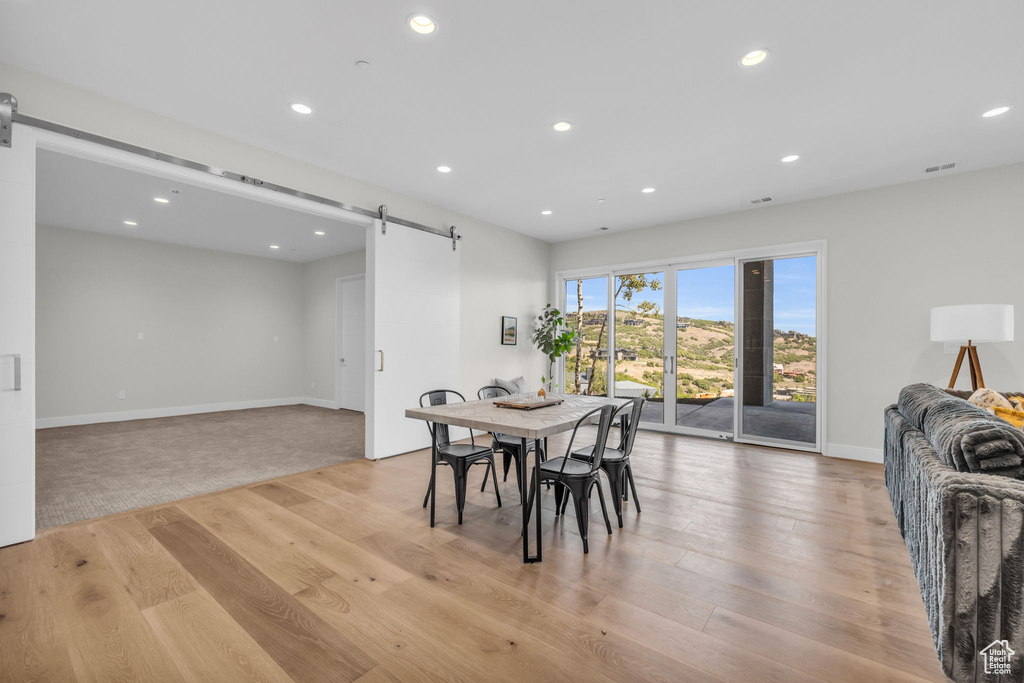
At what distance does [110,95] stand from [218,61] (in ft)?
3.30

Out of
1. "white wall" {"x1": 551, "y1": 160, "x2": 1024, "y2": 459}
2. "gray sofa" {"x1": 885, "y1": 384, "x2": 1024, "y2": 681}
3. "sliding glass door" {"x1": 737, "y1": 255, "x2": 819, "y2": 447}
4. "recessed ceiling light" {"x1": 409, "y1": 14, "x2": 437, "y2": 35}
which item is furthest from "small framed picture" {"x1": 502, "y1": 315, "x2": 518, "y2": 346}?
"gray sofa" {"x1": 885, "y1": 384, "x2": 1024, "y2": 681}

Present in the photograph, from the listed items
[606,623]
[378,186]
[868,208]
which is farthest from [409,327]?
[868,208]

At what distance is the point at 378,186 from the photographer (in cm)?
470

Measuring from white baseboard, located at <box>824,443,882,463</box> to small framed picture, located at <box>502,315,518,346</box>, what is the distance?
13.1 feet

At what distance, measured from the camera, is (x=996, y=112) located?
312cm

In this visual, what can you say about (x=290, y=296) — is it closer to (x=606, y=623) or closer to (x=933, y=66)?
(x=606, y=623)

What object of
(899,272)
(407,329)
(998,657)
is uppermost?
(899,272)

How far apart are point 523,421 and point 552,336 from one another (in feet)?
13.9

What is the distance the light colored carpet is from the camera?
343 centimetres

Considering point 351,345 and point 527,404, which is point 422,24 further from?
point 351,345

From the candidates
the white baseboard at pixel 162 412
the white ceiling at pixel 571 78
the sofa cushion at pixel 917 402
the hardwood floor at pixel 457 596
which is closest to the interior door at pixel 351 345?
the white baseboard at pixel 162 412

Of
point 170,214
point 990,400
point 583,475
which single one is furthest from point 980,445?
point 170,214

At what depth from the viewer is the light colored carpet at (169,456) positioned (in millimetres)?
3432

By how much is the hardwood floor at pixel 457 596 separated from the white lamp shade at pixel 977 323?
4.99 feet
